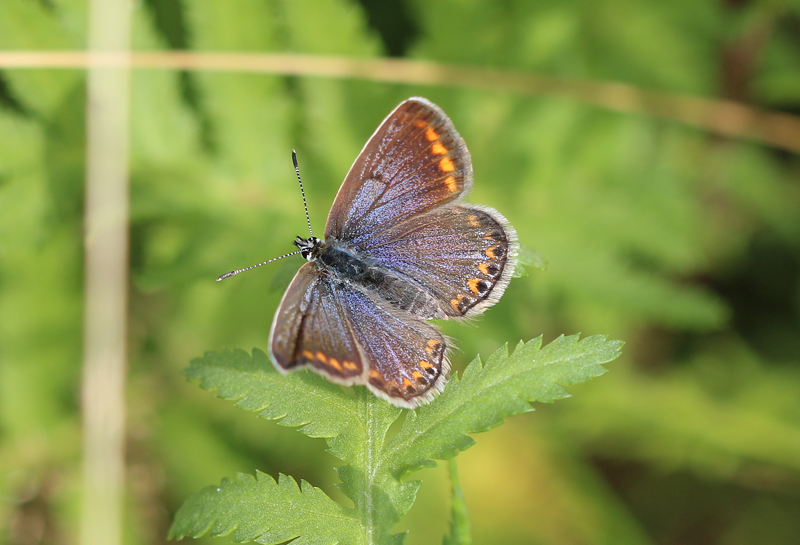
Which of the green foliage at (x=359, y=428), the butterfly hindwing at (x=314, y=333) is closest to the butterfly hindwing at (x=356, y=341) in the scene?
the butterfly hindwing at (x=314, y=333)

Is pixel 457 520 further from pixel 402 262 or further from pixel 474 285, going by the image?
pixel 402 262

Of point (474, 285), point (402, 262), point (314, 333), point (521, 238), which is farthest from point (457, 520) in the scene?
point (521, 238)

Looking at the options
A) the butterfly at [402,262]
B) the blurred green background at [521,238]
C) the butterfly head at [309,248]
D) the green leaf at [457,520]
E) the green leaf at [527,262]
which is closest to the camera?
the green leaf at [457,520]

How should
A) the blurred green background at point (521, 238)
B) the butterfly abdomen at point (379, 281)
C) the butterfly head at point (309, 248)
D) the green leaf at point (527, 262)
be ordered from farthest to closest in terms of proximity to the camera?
the blurred green background at point (521, 238) < the butterfly head at point (309, 248) < the butterfly abdomen at point (379, 281) < the green leaf at point (527, 262)

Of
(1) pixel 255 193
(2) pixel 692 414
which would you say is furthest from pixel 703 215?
(1) pixel 255 193

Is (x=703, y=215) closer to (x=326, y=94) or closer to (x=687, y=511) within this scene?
(x=687, y=511)

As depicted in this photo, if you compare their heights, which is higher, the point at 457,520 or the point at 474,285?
the point at 474,285

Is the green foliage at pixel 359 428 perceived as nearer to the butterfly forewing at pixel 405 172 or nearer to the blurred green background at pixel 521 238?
the butterfly forewing at pixel 405 172

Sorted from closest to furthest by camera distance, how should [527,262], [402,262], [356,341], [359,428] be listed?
[359,428] → [356,341] → [527,262] → [402,262]
